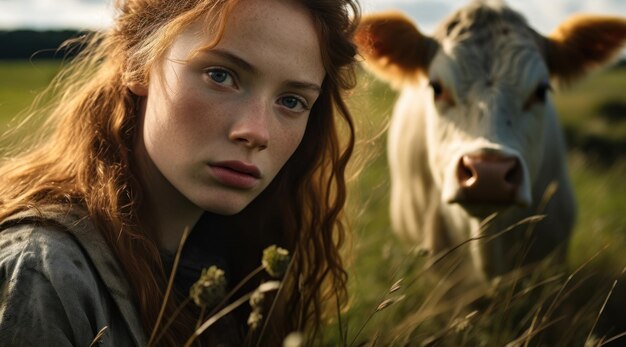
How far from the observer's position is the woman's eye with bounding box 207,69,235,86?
1.97m

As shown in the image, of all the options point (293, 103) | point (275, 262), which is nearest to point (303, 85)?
point (293, 103)

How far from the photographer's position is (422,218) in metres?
4.47

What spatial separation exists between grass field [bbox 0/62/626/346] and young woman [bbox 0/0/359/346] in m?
0.42

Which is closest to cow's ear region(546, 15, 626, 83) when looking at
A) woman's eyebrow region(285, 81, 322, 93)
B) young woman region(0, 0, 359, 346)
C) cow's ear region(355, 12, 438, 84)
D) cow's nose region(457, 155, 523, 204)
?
cow's ear region(355, 12, 438, 84)

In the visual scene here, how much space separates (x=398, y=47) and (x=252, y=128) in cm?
220

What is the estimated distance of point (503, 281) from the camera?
122 inches

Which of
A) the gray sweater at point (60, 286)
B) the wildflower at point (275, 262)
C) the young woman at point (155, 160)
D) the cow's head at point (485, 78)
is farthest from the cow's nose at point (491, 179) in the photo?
the wildflower at point (275, 262)

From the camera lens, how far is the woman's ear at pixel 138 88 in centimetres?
214

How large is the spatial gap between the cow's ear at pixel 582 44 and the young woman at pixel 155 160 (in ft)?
6.40

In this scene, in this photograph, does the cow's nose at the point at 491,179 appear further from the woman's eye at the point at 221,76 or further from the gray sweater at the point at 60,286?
the gray sweater at the point at 60,286

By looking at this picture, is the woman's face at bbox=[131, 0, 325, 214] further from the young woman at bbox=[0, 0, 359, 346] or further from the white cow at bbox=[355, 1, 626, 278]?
the white cow at bbox=[355, 1, 626, 278]

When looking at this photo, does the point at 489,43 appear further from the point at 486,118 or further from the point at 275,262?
the point at 275,262

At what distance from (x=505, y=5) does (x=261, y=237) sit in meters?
2.16

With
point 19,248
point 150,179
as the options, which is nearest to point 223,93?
point 150,179
